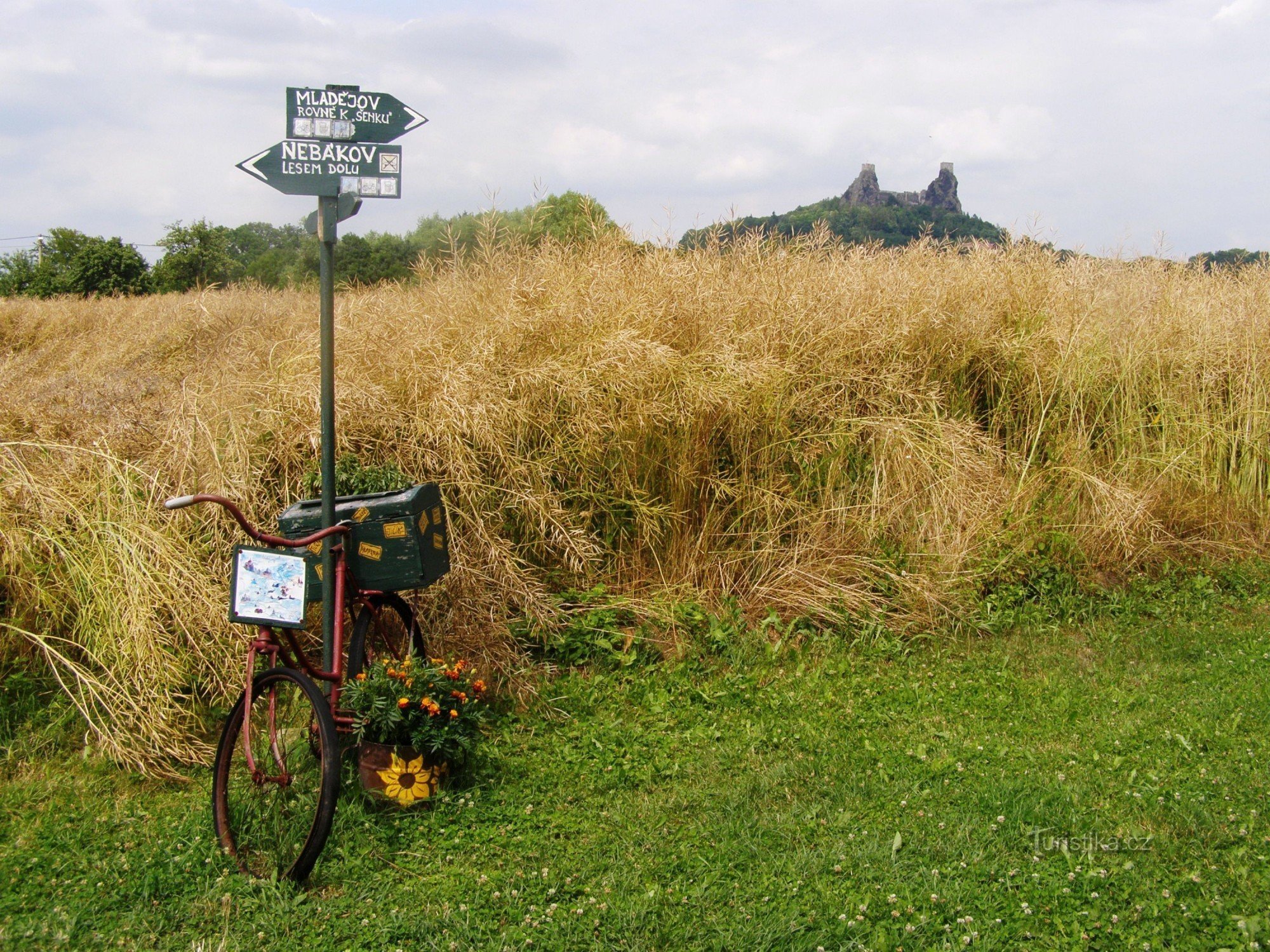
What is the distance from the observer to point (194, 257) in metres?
22.3

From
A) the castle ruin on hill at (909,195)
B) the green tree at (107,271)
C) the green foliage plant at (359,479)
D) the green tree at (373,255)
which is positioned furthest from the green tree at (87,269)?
the green foliage plant at (359,479)

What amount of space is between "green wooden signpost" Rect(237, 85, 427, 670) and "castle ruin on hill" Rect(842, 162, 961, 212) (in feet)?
44.7

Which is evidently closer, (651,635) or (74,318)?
(651,635)

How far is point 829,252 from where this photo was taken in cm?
780

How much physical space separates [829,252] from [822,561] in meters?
3.02

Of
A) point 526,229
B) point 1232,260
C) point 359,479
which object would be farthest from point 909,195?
point 359,479

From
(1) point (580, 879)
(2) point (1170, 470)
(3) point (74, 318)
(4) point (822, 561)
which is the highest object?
(3) point (74, 318)

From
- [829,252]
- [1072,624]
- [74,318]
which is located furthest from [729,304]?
[74,318]

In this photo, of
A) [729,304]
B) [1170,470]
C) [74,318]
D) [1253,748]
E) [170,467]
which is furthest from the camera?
[74,318]

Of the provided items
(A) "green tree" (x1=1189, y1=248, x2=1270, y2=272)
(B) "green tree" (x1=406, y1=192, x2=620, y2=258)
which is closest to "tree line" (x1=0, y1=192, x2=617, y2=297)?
(B) "green tree" (x1=406, y1=192, x2=620, y2=258)

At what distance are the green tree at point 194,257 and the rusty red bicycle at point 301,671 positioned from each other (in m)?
20.2

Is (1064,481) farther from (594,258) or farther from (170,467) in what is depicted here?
(170,467)

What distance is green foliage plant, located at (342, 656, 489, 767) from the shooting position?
372 centimetres

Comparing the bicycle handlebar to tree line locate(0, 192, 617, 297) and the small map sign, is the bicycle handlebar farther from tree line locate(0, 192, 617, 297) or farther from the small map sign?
tree line locate(0, 192, 617, 297)
